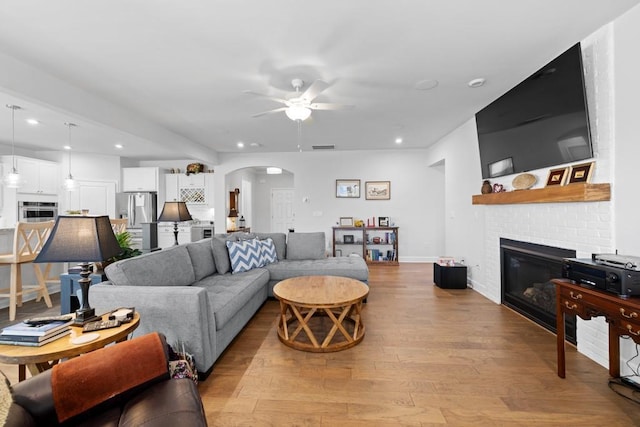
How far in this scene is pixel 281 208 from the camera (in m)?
9.22

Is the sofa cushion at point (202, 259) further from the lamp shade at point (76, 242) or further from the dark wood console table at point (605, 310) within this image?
the dark wood console table at point (605, 310)

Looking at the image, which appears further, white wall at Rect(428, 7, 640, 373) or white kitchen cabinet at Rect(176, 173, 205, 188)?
white kitchen cabinet at Rect(176, 173, 205, 188)

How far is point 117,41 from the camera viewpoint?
87.1 inches

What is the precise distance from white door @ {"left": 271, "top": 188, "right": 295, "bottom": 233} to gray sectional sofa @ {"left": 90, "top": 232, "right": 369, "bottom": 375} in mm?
5058

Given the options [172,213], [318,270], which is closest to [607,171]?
[318,270]

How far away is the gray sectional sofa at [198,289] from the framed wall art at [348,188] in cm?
255

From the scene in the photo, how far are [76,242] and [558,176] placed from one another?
12.8ft

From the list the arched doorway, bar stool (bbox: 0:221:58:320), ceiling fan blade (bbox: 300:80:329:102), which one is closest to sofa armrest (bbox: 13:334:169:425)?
ceiling fan blade (bbox: 300:80:329:102)

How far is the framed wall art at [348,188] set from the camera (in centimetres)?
639

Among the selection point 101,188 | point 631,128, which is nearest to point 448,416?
point 631,128

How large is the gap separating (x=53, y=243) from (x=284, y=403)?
5.65 ft

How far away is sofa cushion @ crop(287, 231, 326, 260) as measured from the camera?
4359mm

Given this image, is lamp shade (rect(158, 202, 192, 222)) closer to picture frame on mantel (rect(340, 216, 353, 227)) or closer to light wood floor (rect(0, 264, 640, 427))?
light wood floor (rect(0, 264, 640, 427))

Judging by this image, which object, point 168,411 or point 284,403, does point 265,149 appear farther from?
point 168,411
